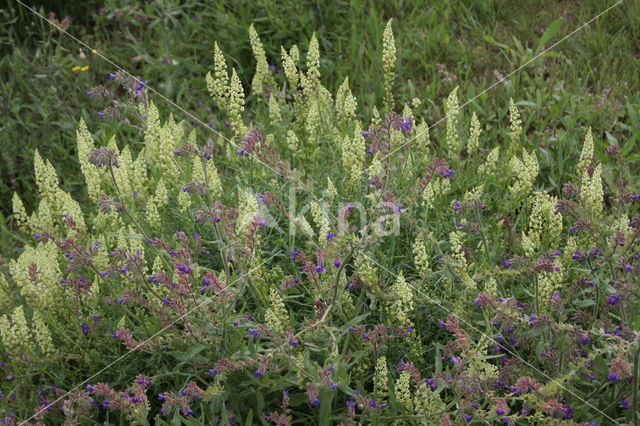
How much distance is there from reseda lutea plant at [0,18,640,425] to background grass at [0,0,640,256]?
93cm

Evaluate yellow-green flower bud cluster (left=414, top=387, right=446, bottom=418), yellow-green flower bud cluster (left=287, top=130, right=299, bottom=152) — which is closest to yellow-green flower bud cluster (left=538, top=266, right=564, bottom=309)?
yellow-green flower bud cluster (left=414, top=387, right=446, bottom=418)

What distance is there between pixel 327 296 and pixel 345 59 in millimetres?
2639

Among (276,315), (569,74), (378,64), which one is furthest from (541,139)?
(276,315)

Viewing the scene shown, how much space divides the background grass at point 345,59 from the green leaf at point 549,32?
0.01 meters

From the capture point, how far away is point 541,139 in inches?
164

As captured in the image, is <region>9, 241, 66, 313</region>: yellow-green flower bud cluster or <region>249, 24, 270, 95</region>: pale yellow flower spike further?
<region>249, 24, 270, 95</region>: pale yellow flower spike

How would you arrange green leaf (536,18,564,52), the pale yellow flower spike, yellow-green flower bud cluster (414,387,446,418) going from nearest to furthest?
yellow-green flower bud cluster (414,387,446,418)
the pale yellow flower spike
green leaf (536,18,564,52)

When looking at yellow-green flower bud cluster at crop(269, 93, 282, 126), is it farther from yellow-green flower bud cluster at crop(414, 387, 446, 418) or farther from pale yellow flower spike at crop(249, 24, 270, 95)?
yellow-green flower bud cluster at crop(414, 387, 446, 418)

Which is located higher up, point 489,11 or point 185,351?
point 489,11

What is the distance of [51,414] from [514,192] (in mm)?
2100

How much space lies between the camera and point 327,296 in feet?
9.40

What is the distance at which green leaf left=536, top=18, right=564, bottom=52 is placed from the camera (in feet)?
15.8

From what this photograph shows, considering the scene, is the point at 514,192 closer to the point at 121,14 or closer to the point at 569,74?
the point at 569,74

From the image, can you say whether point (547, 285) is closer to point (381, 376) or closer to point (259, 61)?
point (381, 376)
